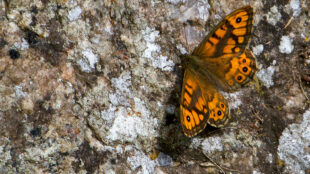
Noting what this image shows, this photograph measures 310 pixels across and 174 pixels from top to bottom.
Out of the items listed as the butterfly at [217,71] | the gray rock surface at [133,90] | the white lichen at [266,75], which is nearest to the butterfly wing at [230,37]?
the butterfly at [217,71]

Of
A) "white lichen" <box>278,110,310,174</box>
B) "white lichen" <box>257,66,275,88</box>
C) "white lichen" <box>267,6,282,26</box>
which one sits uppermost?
"white lichen" <box>267,6,282,26</box>

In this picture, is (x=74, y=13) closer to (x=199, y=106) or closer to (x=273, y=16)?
(x=199, y=106)

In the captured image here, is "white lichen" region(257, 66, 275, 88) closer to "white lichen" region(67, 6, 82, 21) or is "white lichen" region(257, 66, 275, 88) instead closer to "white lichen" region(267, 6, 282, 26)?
"white lichen" region(267, 6, 282, 26)

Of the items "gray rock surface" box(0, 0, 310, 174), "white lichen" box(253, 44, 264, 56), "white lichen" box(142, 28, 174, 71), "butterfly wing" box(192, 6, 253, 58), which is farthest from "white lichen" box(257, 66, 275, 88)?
"white lichen" box(142, 28, 174, 71)

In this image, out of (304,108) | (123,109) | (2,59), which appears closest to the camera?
(2,59)

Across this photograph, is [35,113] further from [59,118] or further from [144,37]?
[144,37]

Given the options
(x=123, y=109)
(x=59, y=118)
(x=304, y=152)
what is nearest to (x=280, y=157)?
(x=304, y=152)

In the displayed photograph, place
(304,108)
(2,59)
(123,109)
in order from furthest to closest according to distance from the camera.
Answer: (304,108)
(123,109)
(2,59)
